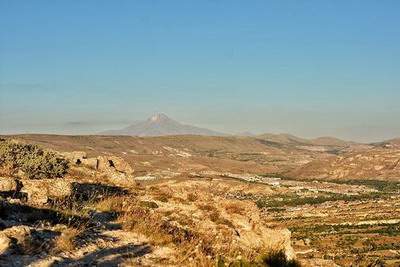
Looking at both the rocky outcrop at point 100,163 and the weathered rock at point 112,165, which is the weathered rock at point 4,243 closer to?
the rocky outcrop at point 100,163

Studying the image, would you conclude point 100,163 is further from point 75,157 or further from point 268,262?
point 268,262

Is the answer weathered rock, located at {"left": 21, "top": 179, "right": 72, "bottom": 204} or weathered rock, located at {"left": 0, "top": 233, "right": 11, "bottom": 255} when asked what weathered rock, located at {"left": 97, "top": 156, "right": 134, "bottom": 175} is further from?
weathered rock, located at {"left": 0, "top": 233, "right": 11, "bottom": 255}

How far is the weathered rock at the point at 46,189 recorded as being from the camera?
946 inches

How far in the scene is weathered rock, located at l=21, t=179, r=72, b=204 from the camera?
24031 millimetres

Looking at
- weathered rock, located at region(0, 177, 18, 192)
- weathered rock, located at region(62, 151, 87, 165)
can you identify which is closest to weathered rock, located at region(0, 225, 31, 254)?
weathered rock, located at region(0, 177, 18, 192)

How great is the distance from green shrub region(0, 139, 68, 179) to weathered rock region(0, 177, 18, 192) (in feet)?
15.6

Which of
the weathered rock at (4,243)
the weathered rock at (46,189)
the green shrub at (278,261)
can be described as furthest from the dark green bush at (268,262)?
the weathered rock at (46,189)

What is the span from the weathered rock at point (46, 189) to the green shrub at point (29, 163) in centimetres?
439

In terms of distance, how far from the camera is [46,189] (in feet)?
82.9

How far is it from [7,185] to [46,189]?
5.75 ft

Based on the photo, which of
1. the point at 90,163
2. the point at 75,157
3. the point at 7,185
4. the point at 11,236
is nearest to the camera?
the point at 11,236

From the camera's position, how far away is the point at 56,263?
14148 millimetres

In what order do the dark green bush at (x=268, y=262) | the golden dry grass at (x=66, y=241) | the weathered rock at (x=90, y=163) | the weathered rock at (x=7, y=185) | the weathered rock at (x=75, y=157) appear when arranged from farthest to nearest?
the weathered rock at (x=75, y=157)
the weathered rock at (x=90, y=163)
the weathered rock at (x=7, y=185)
the dark green bush at (x=268, y=262)
the golden dry grass at (x=66, y=241)

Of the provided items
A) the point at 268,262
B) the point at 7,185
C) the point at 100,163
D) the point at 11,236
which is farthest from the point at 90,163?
the point at 11,236
